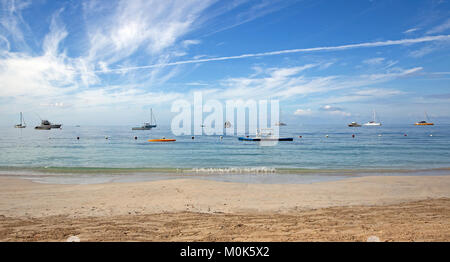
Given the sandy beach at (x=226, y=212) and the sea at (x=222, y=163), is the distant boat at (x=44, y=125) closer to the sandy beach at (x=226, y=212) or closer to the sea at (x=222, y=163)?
the sea at (x=222, y=163)

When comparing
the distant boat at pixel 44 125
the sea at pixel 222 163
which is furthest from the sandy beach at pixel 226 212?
the distant boat at pixel 44 125

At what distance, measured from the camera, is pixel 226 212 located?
9.46m

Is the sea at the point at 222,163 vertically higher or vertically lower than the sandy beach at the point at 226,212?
lower

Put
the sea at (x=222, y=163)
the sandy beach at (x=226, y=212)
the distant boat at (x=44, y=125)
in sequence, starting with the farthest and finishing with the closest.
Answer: the distant boat at (x=44, y=125) → the sea at (x=222, y=163) → the sandy beach at (x=226, y=212)

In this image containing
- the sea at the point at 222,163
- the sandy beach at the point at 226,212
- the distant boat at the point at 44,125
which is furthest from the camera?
the distant boat at the point at 44,125

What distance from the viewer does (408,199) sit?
11492mm

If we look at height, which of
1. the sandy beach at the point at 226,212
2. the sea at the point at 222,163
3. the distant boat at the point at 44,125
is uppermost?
the distant boat at the point at 44,125

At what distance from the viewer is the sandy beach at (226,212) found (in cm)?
686

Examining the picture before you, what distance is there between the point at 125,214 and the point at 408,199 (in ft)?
34.6

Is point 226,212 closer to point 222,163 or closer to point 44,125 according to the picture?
point 222,163

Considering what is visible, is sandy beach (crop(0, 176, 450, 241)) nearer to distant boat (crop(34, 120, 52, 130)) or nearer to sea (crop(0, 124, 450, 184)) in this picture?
sea (crop(0, 124, 450, 184))
